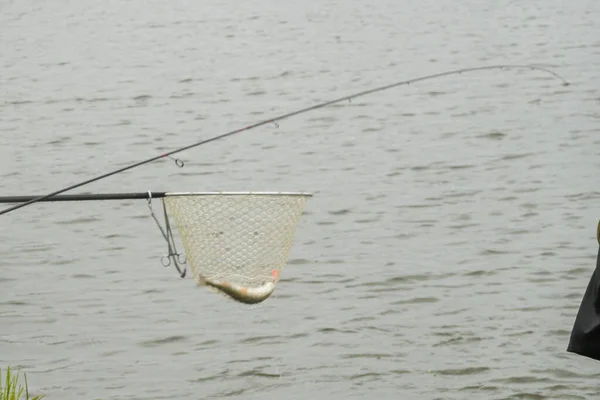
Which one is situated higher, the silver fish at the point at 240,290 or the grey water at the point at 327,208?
the silver fish at the point at 240,290

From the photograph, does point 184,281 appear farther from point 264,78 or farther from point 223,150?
point 264,78

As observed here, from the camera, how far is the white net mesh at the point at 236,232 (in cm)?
601

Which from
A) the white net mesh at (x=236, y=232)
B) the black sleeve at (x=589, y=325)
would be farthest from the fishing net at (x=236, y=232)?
the black sleeve at (x=589, y=325)

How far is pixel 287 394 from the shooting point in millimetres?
8203

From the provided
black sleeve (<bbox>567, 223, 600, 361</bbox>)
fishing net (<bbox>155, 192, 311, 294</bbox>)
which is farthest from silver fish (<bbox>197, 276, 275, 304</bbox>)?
black sleeve (<bbox>567, 223, 600, 361</bbox>)

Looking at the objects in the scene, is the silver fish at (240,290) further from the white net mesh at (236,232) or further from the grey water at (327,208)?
the grey water at (327,208)

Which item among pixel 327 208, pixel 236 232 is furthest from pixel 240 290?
pixel 327 208

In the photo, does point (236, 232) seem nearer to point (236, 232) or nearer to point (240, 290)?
point (236, 232)

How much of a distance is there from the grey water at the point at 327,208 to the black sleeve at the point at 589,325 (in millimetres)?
3660

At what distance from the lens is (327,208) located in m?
12.8

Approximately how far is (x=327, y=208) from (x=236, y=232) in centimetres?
653

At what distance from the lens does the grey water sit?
8.71 metres

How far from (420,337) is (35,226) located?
4838 millimetres

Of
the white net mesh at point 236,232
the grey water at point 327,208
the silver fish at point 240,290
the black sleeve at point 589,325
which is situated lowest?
the grey water at point 327,208
